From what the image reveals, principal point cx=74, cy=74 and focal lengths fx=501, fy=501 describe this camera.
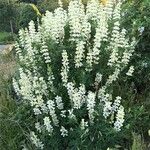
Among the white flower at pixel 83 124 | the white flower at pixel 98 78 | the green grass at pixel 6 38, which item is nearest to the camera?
the white flower at pixel 83 124

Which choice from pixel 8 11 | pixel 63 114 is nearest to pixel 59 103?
pixel 63 114

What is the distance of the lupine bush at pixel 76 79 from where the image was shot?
17.3 ft

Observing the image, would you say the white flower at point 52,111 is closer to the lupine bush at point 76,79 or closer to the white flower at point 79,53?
the lupine bush at point 76,79

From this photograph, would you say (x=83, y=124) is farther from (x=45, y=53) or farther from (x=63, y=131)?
(x=45, y=53)

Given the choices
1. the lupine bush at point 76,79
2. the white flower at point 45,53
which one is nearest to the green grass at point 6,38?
the lupine bush at point 76,79

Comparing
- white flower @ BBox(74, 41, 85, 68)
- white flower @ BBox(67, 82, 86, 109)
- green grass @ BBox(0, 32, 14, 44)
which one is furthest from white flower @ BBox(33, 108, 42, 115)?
green grass @ BBox(0, 32, 14, 44)

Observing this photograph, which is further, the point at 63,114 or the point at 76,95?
the point at 63,114

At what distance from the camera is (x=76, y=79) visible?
5.62 m

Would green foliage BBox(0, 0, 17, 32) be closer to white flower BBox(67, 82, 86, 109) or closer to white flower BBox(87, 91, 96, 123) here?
white flower BBox(67, 82, 86, 109)

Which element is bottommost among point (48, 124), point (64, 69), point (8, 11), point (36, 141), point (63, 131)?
point (8, 11)

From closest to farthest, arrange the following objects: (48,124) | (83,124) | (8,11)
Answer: (83,124) < (48,124) < (8,11)

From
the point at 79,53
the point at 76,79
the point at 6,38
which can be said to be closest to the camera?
the point at 79,53

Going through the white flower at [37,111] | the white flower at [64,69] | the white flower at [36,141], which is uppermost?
the white flower at [64,69]

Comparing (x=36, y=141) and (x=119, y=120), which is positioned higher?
(x=119, y=120)
